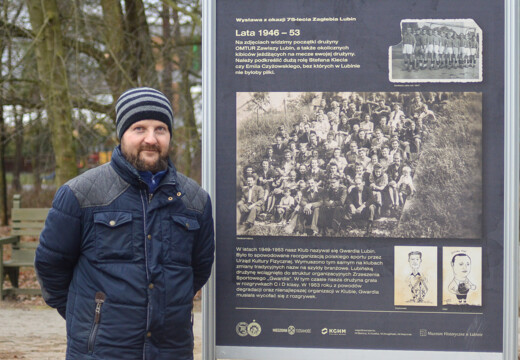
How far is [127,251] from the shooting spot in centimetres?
308

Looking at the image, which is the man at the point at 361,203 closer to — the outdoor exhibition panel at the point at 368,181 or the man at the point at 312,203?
the outdoor exhibition panel at the point at 368,181

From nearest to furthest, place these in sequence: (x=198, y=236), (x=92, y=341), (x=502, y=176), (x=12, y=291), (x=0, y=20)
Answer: (x=92, y=341)
(x=198, y=236)
(x=502, y=176)
(x=12, y=291)
(x=0, y=20)

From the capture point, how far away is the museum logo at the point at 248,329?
372 centimetres

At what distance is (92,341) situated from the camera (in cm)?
302

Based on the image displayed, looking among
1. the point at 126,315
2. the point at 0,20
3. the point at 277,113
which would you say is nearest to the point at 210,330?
the point at 126,315

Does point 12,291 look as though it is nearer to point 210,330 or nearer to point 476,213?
point 210,330

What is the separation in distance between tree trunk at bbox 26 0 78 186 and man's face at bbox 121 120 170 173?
712 cm

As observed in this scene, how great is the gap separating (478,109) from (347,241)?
0.97m

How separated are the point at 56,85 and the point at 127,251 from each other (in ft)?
24.5

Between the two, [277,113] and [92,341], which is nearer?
[92,341]

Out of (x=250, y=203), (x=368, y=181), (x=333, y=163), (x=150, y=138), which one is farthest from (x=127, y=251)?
(x=368, y=181)

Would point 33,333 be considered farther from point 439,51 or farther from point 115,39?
point 439,51

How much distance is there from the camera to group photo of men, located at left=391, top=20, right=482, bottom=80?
3658mm

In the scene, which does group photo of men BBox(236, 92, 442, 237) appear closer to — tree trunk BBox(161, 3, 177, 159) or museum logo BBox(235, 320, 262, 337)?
museum logo BBox(235, 320, 262, 337)
